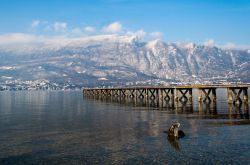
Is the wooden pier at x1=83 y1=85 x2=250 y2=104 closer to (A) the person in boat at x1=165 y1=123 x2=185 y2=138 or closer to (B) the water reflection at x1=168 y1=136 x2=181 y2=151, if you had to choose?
(A) the person in boat at x1=165 y1=123 x2=185 y2=138

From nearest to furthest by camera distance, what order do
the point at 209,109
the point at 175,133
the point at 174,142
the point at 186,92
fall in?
the point at 174,142 < the point at 175,133 < the point at 209,109 < the point at 186,92

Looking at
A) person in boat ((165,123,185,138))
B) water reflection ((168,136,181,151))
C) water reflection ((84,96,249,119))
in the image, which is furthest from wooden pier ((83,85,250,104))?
water reflection ((168,136,181,151))

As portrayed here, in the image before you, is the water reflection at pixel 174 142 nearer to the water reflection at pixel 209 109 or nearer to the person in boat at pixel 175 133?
the person in boat at pixel 175 133

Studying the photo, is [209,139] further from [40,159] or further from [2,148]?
[2,148]

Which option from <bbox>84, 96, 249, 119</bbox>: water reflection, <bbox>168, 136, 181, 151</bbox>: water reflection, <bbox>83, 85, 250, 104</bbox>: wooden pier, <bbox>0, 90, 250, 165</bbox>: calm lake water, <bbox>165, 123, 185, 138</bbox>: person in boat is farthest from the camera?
<bbox>83, 85, 250, 104</bbox>: wooden pier

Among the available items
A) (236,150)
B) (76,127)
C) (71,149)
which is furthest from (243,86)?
(71,149)

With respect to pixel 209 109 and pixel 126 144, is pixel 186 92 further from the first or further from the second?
pixel 126 144

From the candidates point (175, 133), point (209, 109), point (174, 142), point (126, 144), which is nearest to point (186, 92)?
point (209, 109)

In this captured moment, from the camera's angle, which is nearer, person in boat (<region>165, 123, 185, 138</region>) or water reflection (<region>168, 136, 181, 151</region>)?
water reflection (<region>168, 136, 181, 151</region>)

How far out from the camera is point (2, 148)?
33.8 metres

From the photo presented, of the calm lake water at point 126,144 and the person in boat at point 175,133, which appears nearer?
the calm lake water at point 126,144

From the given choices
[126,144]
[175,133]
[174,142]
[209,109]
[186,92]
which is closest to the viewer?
[126,144]

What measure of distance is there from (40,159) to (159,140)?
1307cm

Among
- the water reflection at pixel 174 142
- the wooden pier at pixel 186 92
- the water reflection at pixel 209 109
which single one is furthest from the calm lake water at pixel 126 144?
the wooden pier at pixel 186 92
